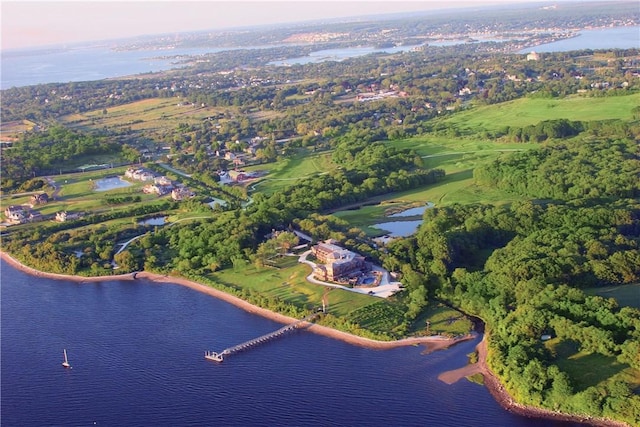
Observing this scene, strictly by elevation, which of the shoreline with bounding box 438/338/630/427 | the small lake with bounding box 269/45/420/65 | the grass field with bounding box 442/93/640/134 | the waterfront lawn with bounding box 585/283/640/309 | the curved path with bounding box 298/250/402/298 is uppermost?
the small lake with bounding box 269/45/420/65

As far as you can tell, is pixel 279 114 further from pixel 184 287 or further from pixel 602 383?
pixel 602 383

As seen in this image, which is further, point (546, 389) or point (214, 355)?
point (214, 355)

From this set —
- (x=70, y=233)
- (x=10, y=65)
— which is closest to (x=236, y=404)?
(x=70, y=233)

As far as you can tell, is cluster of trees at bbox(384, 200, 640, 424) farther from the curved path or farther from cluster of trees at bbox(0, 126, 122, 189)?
cluster of trees at bbox(0, 126, 122, 189)

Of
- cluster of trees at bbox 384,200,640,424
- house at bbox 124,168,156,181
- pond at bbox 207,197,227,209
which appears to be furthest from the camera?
house at bbox 124,168,156,181

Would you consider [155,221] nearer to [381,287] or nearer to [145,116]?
[381,287]

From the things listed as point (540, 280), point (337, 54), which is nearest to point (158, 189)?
point (540, 280)

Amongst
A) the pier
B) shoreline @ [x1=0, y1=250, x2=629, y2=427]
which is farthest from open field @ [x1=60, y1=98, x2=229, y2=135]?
the pier
